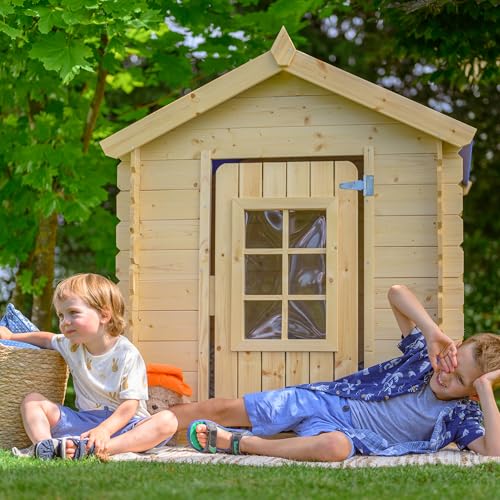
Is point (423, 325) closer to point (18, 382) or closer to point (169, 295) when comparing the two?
point (169, 295)

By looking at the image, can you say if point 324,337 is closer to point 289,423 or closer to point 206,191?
point 289,423

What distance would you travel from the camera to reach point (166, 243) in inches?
231

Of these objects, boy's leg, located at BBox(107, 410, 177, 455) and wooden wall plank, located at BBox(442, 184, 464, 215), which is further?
wooden wall plank, located at BBox(442, 184, 464, 215)

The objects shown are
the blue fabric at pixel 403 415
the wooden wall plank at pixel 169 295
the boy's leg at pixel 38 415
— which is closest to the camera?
the boy's leg at pixel 38 415

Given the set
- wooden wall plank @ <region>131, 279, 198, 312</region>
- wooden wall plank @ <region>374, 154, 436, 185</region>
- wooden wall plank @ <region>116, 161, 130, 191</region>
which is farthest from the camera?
wooden wall plank @ <region>116, 161, 130, 191</region>

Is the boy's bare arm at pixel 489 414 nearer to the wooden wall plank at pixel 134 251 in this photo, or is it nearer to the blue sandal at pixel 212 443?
the blue sandal at pixel 212 443

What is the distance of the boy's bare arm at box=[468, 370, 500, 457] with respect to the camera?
4609 mm

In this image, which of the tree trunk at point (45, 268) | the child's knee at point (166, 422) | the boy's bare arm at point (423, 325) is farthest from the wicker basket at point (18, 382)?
the tree trunk at point (45, 268)

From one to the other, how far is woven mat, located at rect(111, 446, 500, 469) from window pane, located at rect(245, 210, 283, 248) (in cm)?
147

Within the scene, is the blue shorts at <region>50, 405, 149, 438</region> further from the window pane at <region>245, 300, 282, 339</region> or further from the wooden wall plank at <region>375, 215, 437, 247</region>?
the wooden wall plank at <region>375, 215, 437, 247</region>

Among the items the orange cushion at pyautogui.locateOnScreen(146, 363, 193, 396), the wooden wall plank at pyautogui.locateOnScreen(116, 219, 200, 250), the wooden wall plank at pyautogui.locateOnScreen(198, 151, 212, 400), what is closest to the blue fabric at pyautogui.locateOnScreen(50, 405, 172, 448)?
the orange cushion at pyautogui.locateOnScreen(146, 363, 193, 396)

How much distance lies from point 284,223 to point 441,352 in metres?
1.33

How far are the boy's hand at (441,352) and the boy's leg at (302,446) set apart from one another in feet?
2.06

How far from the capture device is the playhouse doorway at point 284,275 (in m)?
5.63
